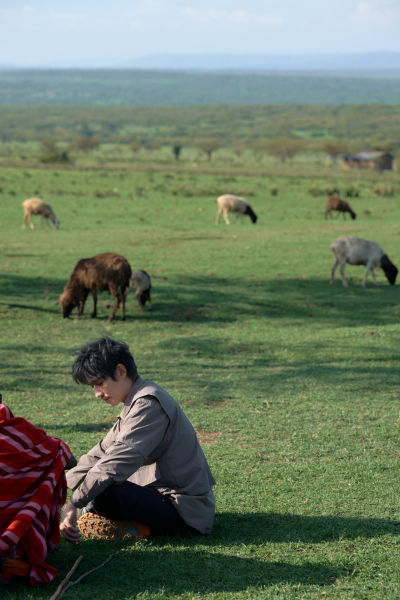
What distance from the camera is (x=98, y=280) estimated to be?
42.6ft

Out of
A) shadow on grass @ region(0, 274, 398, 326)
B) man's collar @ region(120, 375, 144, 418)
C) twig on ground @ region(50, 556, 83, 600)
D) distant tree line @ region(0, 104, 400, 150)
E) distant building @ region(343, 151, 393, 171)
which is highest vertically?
distant tree line @ region(0, 104, 400, 150)

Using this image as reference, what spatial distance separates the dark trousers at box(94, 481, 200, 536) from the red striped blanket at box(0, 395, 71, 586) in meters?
0.44

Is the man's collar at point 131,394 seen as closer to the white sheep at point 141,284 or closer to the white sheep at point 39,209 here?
the white sheep at point 141,284

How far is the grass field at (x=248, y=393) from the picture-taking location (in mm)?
4156

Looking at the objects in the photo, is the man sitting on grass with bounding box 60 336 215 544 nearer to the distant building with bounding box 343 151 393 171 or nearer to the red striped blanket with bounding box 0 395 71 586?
the red striped blanket with bounding box 0 395 71 586

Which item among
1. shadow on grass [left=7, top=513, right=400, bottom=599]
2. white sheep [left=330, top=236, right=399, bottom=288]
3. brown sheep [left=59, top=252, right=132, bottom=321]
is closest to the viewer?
shadow on grass [left=7, top=513, right=400, bottom=599]

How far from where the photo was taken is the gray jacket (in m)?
4.09

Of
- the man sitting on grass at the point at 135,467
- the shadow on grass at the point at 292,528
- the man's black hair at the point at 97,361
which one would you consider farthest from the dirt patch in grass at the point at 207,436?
the man's black hair at the point at 97,361

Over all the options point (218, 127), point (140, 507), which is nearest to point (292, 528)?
point (140, 507)

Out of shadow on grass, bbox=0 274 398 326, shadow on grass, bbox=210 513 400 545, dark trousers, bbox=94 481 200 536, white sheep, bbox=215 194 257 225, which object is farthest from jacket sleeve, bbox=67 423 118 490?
white sheep, bbox=215 194 257 225

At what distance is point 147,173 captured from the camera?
166ft

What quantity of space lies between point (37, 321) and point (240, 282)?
5897 millimetres

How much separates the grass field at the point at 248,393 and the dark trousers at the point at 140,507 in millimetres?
155

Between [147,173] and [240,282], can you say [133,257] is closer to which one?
[240,282]
